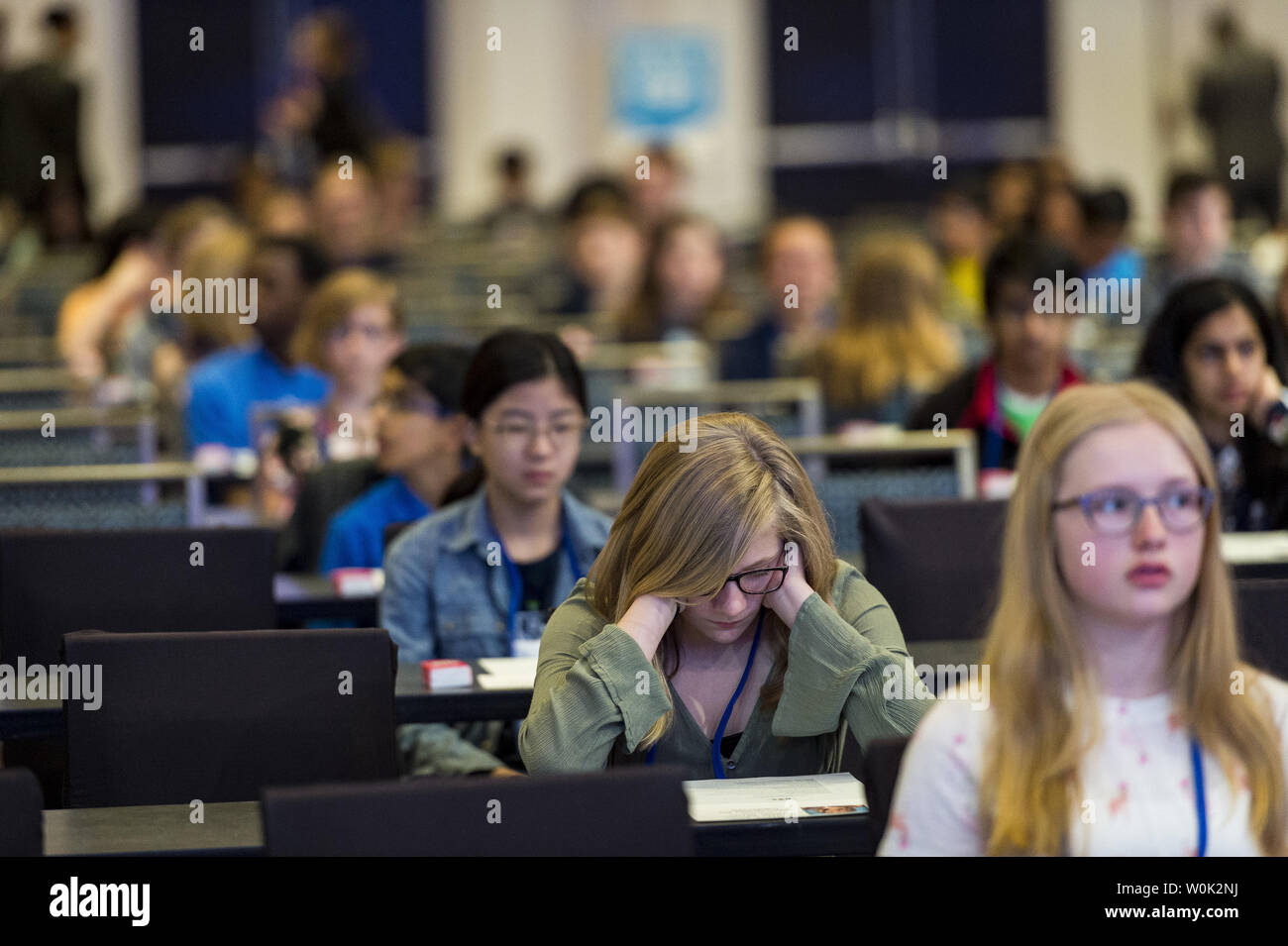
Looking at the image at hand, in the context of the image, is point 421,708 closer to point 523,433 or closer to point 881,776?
point 523,433

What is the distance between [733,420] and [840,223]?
12.6 metres

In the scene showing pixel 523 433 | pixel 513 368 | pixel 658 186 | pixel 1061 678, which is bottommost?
pixel 1061 678

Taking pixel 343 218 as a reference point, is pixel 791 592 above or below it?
below

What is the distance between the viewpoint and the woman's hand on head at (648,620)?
2283 mm

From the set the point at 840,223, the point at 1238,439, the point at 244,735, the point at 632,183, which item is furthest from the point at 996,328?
the point at 840,223

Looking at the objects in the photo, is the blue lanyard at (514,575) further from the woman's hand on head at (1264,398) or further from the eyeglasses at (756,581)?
the woman's hand on head at (1264,398)

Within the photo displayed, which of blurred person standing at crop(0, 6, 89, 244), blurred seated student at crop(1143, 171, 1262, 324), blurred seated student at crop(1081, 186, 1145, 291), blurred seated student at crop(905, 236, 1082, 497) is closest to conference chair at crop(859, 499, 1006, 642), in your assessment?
blurred seated student at crop(905, 236, 1082, 497)

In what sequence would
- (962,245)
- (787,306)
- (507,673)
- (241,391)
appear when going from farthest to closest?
(962,245) < (787,306) < (241,391) < (507,673)

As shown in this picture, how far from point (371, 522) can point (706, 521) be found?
5.60 feet

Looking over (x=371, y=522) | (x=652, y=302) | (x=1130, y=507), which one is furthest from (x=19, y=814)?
(x=652, y=302)

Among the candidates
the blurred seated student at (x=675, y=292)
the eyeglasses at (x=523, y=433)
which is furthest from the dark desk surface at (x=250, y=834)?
the blurred seated student at (x=675, y=292)

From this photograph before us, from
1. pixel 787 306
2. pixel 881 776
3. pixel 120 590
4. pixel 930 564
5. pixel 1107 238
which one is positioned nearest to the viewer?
pixel 881 776

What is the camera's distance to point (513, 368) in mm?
3209

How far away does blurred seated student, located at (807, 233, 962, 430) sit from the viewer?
19.2 ft
